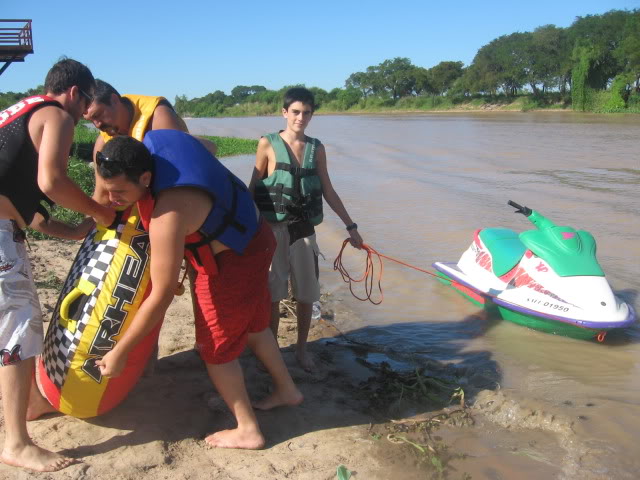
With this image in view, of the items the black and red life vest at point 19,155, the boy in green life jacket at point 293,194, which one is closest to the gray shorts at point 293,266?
the boy in green life jacket at point 293,194

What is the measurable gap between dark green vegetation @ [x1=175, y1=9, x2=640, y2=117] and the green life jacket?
138 feet

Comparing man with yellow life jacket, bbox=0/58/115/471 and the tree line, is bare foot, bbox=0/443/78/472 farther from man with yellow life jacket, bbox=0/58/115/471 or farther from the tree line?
the tree line

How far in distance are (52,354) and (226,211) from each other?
1.24 metres

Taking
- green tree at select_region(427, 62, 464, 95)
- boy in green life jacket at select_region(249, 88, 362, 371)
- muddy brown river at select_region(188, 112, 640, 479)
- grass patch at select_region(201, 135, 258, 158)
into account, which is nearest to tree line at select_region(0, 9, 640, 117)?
green tree at select_region(427, 62, 464, 95)

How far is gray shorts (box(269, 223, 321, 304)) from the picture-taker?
4.10m

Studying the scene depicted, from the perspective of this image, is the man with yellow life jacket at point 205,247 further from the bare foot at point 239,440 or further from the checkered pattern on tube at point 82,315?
the checkered pattern on tube at point 82,315

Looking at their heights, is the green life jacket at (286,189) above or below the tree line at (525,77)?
below

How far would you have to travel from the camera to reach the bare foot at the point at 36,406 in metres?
3.35

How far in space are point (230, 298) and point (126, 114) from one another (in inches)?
46.4

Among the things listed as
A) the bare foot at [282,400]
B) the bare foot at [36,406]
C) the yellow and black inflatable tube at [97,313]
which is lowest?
the bare foot at [282,400]

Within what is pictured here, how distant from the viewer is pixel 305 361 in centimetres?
431

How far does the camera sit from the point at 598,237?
8.01 meters

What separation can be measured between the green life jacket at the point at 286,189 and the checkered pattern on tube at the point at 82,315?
113 centimetres

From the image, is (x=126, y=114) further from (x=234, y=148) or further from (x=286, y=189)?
(x=234, y=148)
